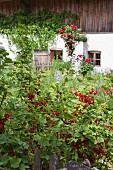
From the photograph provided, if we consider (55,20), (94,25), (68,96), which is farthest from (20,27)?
(68,96)

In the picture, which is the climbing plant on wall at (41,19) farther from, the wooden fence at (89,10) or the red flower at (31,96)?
the red flower at (31,96)

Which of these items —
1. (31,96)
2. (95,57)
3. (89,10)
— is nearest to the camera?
(31,96)

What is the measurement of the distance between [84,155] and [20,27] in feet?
35.5

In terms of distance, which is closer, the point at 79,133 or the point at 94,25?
the point at 79,133

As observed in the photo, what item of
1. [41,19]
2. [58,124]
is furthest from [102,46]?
[58,124]

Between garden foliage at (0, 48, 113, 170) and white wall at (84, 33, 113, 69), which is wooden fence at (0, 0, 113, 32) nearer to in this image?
white wall at (84, 33, 113, 69)

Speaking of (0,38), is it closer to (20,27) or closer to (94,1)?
(20,27)

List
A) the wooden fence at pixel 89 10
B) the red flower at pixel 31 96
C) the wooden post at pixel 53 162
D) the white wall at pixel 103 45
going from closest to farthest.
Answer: the wooden post at pixel 53 162 < the red flower at pixel 31 96 < the white wall at pixel 103 45 < the wooden fence at pixel 89 10

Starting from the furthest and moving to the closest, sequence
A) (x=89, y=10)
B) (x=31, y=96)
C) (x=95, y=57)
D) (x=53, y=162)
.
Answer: (x=89, y=10) < (x=95, y=57) < (x=31, y=96) < (x=53, y=162)

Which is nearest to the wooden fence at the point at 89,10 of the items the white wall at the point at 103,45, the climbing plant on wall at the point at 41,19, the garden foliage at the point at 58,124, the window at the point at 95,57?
the climbing plant on wall at the point at 41,19

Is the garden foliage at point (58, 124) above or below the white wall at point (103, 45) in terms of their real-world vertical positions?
below

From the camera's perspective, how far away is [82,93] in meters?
3.02

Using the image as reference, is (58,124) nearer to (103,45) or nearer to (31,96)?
(31,96)

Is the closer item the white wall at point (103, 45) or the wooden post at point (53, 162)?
the wooden post at point (53, 162)
